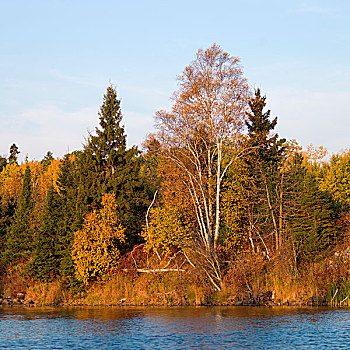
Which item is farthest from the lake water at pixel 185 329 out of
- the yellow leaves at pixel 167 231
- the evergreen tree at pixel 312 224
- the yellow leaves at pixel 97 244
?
the yellow leaves at pixel 97 244

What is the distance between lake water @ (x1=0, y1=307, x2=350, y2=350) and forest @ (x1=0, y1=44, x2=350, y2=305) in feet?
16.7

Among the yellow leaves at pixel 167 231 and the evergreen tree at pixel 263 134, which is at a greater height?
the evergreen tree at pixel 263 134

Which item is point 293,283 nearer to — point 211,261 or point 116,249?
point 211,261

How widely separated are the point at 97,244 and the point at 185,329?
69.8 ft

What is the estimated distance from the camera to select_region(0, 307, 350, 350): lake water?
2302 centimetres

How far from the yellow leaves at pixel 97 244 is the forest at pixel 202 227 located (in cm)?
10

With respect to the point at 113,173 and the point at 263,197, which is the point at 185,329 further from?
the point at 113,173

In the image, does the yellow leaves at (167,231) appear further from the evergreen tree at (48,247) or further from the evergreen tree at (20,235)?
the evergreen tree at (20,235)

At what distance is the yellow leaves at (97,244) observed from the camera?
46625mm

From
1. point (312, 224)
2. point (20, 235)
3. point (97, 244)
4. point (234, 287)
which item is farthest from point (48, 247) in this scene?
point (312, 224)

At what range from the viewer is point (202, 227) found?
154ft

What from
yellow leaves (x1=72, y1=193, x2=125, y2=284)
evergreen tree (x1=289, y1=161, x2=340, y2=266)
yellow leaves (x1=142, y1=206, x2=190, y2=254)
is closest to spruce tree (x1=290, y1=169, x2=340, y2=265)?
evergreen tree (x1=289, y1=161, x2=340, y2=266)

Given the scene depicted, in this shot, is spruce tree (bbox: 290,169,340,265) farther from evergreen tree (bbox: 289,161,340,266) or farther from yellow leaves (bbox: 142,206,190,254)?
yellow leaves (bbox: 142,206,190,254)

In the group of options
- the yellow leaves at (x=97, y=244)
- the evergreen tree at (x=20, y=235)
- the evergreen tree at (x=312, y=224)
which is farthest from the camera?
the evergreen tree at (x=20, y=235)
